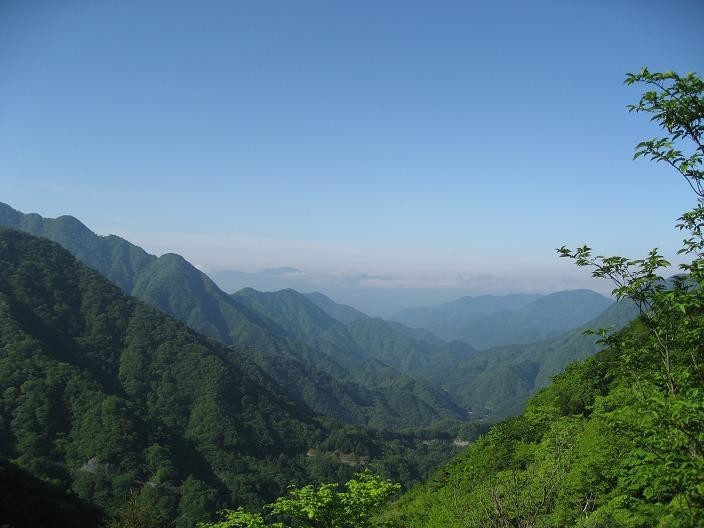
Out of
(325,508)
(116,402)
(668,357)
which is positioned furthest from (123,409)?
(668,357)

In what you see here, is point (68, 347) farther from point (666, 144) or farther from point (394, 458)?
point (666, 144)

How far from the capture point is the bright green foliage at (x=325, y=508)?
38.3 feet

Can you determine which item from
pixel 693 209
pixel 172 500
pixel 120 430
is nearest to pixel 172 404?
pixel 120 430

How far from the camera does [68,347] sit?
6068 inches

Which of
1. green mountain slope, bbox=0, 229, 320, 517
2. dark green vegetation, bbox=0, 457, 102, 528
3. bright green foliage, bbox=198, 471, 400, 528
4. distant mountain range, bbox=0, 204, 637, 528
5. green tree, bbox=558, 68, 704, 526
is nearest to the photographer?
green tree, bbox=558, 68, 704, 526

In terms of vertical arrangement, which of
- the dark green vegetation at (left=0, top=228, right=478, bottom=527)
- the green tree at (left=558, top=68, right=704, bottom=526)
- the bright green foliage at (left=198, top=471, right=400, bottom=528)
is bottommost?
the dark green vegetation at (left=0, top=228, right=478, bottom=527)

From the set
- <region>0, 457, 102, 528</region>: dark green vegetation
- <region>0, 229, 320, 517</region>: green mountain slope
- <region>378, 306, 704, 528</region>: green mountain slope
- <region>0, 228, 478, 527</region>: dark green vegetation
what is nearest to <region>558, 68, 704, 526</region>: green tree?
<region>378, 306, 704, 528</region>: green mountain slope

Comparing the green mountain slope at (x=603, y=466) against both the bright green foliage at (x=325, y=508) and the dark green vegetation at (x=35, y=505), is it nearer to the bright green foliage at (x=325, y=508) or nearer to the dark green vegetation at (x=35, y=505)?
the bright green foliage at (x=325, y=508)

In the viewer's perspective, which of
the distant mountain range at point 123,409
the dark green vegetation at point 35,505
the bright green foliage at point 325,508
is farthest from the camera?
the distant mountain range at point 123,409

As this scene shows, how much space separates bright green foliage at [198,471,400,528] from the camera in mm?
11688

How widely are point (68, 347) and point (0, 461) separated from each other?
101m

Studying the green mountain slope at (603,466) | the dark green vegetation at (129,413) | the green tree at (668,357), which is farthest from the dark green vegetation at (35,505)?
the green tree at (668,357)

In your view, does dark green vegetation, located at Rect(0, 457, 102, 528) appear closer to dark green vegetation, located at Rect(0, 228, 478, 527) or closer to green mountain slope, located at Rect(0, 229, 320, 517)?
dark green vegetation, located at Rect(0, 228, 478, 527)

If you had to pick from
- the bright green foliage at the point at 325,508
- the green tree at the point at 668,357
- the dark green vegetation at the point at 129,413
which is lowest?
the dark green vegetation at the point at 129,413
